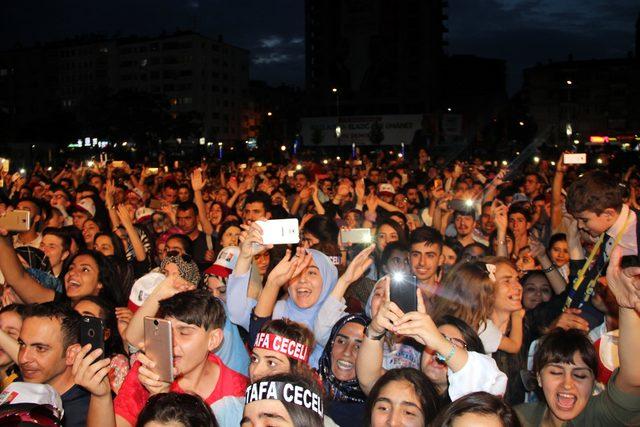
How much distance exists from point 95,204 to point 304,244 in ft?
16.2

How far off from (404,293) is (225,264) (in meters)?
2.59

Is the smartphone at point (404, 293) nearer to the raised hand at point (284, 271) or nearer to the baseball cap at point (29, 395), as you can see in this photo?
the raised hand at point (284, 271)

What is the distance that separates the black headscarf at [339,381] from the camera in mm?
3807

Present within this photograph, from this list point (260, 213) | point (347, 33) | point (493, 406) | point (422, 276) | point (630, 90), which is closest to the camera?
point (493, 406)

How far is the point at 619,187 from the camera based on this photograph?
470 cm

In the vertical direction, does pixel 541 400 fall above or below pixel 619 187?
below

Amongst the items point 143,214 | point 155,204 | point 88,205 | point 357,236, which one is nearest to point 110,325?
point 357,236

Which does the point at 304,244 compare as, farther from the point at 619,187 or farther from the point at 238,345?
the point at 619,187

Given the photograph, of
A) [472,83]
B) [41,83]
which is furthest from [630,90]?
[41,83]

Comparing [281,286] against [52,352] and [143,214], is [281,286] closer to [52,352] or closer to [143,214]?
[52,352]

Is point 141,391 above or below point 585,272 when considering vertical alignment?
below

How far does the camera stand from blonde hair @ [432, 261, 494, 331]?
14.6 feet

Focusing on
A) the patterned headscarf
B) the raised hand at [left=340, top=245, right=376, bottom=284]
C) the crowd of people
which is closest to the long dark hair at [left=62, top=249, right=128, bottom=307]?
the crowd of people

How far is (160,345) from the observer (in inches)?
113
